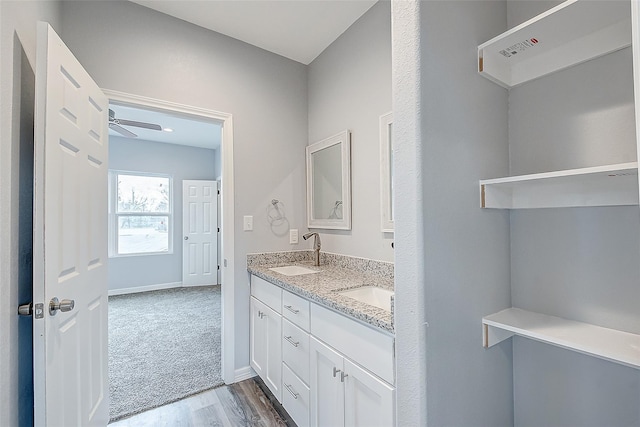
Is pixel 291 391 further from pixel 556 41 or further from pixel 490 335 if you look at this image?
pixel 556 41

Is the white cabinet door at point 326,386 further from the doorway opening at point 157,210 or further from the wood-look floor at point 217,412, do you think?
the doorway opening at point 157,210

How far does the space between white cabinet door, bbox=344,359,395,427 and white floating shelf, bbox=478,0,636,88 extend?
1.24 metres

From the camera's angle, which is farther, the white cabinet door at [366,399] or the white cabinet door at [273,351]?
the white cabinet door at [273,351]

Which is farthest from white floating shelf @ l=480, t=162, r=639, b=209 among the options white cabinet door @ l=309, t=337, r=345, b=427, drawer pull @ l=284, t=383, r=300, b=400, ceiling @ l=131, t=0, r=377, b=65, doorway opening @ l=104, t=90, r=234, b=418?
doorway opening @ l=104, t=90, r=234, b=418

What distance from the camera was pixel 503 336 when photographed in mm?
1104

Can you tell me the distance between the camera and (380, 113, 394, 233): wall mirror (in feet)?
5.86

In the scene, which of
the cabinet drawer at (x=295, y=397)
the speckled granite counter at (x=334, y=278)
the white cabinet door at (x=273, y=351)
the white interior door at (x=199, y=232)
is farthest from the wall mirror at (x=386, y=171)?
the white interior door at (x=199, y=232)

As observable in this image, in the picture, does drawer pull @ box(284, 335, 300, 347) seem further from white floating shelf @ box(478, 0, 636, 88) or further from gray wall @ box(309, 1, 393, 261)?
white floating shelf @ box(478, 0, 636, 88)

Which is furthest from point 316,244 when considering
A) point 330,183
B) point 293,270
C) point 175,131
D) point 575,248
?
point 175,131

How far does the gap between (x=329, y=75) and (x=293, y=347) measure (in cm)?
204

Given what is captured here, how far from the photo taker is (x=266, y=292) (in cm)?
201

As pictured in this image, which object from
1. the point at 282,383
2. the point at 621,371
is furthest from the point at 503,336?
the point at 282,383

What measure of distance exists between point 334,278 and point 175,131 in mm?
3786

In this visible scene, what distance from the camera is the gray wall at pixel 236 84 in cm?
180
